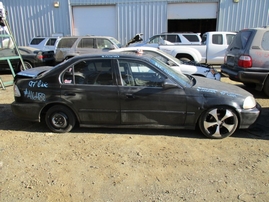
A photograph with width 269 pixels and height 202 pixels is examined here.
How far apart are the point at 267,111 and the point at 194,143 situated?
2519 millimetres

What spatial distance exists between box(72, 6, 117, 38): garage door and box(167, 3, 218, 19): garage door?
12.7 feet

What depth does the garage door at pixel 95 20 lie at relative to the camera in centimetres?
1622

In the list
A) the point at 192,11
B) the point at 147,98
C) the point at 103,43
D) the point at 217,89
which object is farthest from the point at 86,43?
the point at 192,11

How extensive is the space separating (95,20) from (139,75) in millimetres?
13698

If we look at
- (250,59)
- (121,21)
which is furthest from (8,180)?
(121,21)

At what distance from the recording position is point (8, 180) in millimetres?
3037

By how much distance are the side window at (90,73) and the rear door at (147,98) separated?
0.24 meters

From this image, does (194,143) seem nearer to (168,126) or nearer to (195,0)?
(168,126)

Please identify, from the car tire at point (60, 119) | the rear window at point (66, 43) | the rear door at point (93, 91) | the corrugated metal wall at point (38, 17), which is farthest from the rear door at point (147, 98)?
the corrugated metal wall at point (38, 17)

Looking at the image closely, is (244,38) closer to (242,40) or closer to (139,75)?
(242,40)

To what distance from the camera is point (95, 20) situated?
16.5m

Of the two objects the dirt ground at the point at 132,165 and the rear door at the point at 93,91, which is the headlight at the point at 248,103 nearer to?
the dirt ground at the point at 132,165

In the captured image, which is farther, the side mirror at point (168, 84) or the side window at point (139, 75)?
the side window at point (139, 75)

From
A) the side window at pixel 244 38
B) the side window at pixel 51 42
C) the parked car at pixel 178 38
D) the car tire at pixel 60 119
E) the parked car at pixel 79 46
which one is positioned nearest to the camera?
the car tire at pixel 60 119
